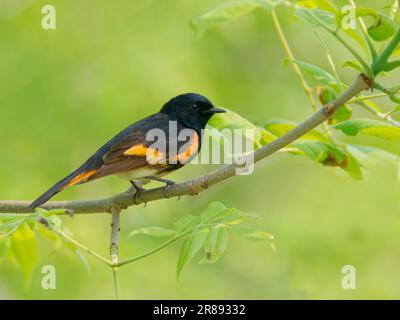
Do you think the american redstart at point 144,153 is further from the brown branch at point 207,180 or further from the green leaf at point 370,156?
the green leaf at point 370,156

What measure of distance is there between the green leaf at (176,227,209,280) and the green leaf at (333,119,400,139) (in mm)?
693

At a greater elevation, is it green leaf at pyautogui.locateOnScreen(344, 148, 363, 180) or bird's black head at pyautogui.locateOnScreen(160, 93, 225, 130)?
bird's black head at pyautogui.locateOnScreen(160, 93, 225, 130)

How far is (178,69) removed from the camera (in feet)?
18.0

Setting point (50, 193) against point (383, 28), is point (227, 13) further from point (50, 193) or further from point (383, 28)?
point (50, 193)

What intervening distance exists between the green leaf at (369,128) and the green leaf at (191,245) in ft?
2.27

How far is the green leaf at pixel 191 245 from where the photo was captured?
241cm

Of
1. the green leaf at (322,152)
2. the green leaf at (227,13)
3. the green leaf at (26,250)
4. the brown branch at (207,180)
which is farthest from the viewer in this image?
the green leaf at (227,13)

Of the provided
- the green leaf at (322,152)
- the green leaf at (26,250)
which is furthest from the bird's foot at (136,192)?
the green leaf at (322,152)

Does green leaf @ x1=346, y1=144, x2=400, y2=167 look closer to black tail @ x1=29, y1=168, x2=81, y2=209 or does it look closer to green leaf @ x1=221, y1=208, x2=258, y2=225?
green leaf @ x1=221, y1=208, x2=258, y2=225

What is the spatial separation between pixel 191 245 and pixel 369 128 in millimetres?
872

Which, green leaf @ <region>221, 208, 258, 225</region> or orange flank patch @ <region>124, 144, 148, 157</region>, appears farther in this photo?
orange flank patch @ <region>124, 144, 148, 157</region>

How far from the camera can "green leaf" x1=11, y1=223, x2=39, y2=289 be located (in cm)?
299

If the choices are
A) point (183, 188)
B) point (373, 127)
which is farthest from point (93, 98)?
point (373, 127)

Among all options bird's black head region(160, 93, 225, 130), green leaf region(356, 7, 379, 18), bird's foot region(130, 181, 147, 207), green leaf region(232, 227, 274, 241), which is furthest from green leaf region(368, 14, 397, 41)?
bird's black head region(160, 93, 225, 130)
